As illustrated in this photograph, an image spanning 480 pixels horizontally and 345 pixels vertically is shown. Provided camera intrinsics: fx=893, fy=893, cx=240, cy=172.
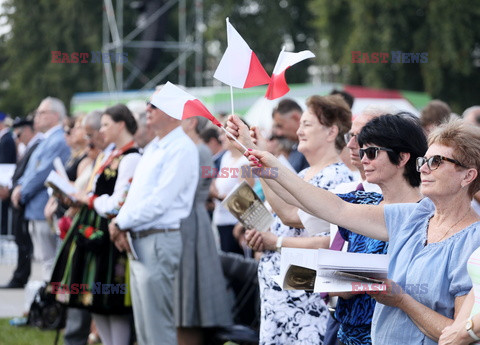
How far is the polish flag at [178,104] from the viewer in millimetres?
3686

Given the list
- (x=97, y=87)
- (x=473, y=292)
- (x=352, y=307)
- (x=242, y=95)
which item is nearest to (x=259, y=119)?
(x=242, y=95)

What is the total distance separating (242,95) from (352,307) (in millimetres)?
14883

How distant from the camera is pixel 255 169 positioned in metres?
3.74

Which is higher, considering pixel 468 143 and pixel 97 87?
pixel 97 87

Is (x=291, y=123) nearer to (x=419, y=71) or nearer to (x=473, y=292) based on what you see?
(x=473, y=292)

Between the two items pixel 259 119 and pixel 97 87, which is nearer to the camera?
pixel 259 119

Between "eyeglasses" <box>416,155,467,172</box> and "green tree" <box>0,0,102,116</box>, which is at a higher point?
"green tree" <box>0,0,102,116</box>

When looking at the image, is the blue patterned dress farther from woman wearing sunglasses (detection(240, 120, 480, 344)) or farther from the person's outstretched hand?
the person's outstretched hand

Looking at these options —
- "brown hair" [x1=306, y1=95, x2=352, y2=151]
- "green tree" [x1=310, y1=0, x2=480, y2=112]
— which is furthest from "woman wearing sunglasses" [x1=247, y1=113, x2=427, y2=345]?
"green tree" [x1=310, y1=0, x2=480, y2=112]

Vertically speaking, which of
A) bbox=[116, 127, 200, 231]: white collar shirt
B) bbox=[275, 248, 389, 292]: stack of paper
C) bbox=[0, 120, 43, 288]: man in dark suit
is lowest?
bbox=[0, 120, 43, 288]: man in dark suit

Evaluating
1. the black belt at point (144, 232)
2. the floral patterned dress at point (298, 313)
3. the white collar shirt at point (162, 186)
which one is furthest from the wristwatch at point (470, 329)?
the black belt at point (144, 232)

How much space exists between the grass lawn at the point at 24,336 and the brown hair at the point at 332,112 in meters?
3.90

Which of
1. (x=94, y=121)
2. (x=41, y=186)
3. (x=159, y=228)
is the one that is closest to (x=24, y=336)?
(x=41, y=186)

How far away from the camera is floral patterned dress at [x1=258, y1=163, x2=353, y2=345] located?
479 centimetres
